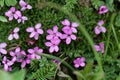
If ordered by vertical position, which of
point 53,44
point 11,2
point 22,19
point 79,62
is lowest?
point 79,62

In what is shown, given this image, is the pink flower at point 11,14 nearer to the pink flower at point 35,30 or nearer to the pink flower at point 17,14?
the pink flower at point 17,14

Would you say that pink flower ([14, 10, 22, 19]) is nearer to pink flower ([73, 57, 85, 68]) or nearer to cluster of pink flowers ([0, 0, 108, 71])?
cluster of pink flowers ([0, 0, 108, 71])

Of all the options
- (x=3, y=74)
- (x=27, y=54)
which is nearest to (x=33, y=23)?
(x=27, y=54)

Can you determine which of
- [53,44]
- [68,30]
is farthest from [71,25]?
[53,44]

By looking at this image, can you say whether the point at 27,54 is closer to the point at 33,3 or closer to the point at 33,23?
the point at 33,23

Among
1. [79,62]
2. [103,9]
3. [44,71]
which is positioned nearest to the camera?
[44,71]

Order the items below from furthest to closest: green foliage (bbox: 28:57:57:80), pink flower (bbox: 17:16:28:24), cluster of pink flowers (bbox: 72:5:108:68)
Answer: pink flower (bbox: 17:16:28:24) < cluster of pink flowers (bbox: 72:5:108:68) < green foliage (bbox: 28:57:57:80)

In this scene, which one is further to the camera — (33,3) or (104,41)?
(33,3)

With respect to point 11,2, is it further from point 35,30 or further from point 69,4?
point 69,4

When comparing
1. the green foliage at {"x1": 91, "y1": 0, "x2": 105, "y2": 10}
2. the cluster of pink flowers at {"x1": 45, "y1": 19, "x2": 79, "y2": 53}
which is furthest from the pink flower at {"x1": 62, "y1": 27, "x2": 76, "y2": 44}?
the green foliage at {"x1": 91, "y1": 0, "x2": 105, "y2": 10}

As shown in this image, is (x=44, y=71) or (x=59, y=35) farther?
(x=59, y=35)

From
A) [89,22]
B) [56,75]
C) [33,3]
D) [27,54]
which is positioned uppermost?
[33,3]
